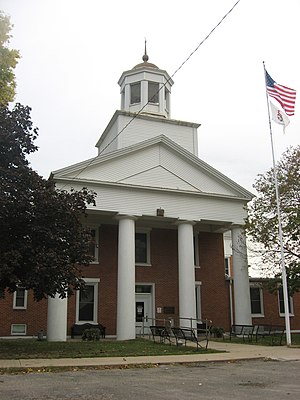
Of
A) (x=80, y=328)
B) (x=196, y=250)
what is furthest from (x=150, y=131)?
(x=80, y=328)

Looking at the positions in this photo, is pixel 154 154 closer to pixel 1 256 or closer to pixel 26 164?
pixel 26 164

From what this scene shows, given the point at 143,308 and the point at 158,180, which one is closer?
the point at 158,180

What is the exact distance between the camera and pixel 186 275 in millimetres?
26969

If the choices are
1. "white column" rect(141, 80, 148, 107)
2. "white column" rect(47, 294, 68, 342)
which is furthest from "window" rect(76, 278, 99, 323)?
"white column" rect(141, 80, 148, 107)

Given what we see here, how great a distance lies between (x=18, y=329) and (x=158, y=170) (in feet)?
39.6

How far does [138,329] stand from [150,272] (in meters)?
3.62

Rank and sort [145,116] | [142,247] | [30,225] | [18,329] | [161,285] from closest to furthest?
1. [30,225]
2. [18,329]
3. [161,285]
4. [142,247]
5. [145,116]

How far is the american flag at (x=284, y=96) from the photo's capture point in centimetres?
2183

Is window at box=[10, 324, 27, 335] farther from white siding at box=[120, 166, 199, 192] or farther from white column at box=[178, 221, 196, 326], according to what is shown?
white siding at box=[120, 166, 199, 192]

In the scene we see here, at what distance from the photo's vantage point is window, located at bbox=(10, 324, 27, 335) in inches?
1064

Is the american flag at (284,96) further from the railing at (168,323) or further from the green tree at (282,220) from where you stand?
the railing at (168,323)

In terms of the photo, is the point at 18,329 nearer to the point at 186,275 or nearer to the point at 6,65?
the point at 186,275

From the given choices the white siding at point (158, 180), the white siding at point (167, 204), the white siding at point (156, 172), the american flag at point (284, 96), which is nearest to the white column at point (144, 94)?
the white siding at point (156, 172)

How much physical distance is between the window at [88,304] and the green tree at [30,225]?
11.3 metres
